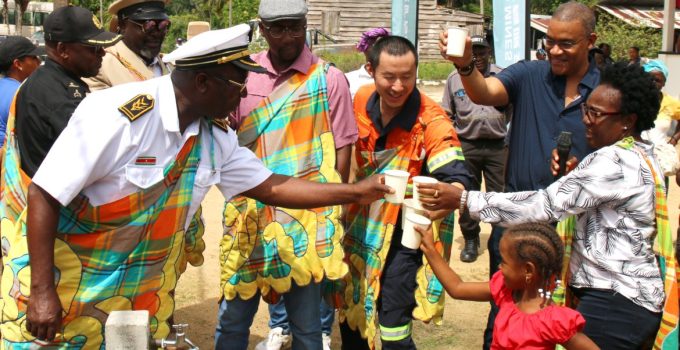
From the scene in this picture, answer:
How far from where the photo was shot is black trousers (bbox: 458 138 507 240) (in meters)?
7.80

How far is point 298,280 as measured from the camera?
455cm

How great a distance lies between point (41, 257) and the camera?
9.96 feet

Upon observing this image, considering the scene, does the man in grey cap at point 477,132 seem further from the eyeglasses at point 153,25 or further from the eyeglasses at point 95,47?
the eyeglasses at point 95,47

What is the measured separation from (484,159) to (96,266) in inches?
203

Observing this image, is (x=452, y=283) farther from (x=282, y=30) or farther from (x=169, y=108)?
(x=282, y=30)

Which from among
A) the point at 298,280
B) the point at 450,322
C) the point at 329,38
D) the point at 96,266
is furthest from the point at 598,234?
the point at 329,38

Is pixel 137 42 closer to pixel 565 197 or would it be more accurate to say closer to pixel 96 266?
pixel 96 266

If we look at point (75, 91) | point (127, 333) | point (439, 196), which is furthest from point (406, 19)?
point (127, 333)

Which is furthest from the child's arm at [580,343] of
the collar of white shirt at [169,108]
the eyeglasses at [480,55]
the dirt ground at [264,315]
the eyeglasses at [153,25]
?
the eyeglasses at [480,55]

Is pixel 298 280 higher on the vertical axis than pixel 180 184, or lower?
lower

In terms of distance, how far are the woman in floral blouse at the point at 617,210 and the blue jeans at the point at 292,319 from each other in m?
1.45

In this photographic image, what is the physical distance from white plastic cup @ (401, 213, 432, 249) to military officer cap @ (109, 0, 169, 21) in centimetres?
229

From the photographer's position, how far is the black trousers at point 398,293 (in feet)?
14.7

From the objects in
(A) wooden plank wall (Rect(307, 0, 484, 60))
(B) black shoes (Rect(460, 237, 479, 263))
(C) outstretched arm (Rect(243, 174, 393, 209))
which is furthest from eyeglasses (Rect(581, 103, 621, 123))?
(A) wooden plank wall (Rect(307, 0, 484, 60))
